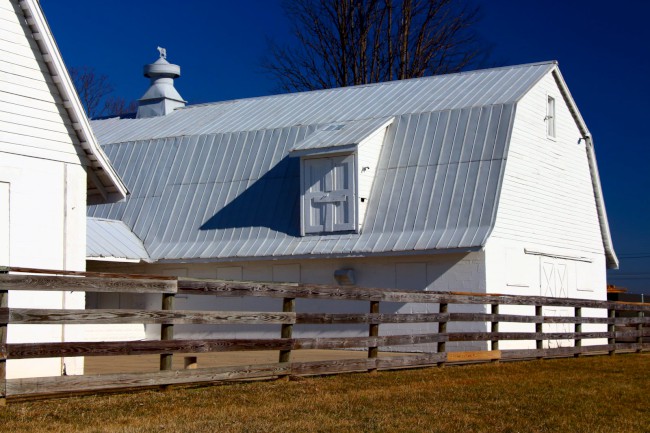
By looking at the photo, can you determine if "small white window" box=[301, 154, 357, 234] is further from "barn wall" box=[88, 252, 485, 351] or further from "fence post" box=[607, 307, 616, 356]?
"fence post" box=[607, 307, 616, 356]

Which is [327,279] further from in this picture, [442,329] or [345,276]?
[442,329]

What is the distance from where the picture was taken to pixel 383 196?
24.2 m

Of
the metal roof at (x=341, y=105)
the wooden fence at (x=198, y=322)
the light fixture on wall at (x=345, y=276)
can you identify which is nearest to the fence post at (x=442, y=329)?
the wooden fence at (x=198, y=322)

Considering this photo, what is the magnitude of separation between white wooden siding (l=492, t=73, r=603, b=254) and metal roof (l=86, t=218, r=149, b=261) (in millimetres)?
9230

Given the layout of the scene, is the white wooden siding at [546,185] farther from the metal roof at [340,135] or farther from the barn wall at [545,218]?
the metal roof at [340,135]

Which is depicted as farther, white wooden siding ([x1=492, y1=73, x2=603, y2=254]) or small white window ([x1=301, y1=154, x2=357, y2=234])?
small white window ([x1=301, y1=154, x2=357, y2=234])

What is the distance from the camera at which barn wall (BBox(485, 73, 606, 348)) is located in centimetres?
2333

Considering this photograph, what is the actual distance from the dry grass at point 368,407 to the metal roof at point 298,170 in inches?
355

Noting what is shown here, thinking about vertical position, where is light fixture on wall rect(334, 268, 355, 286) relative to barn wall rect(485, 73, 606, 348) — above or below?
below

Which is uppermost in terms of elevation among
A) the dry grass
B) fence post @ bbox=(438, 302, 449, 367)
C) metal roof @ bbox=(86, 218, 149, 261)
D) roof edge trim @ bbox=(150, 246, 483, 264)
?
metal roof @ bbox=(86, 218, 149, 261)

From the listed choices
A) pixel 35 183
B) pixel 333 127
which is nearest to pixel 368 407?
pixel 35 183

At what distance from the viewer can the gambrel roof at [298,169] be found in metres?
23.2

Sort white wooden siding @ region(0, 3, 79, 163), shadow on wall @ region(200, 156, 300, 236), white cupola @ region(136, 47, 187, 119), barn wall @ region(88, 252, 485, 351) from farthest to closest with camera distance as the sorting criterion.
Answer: white cupola @ region(136, 47, 187, 119)
shadow on wall @ region(200, 156, 300, 236)
barn wall @ region(88, 252, 485, 351)
white wooden siding @ region(0, 3, 79, 163)

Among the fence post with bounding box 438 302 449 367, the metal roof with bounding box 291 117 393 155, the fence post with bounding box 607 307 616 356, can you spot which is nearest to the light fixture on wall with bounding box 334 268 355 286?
the metal roof with bounding box 291 117 393 155
